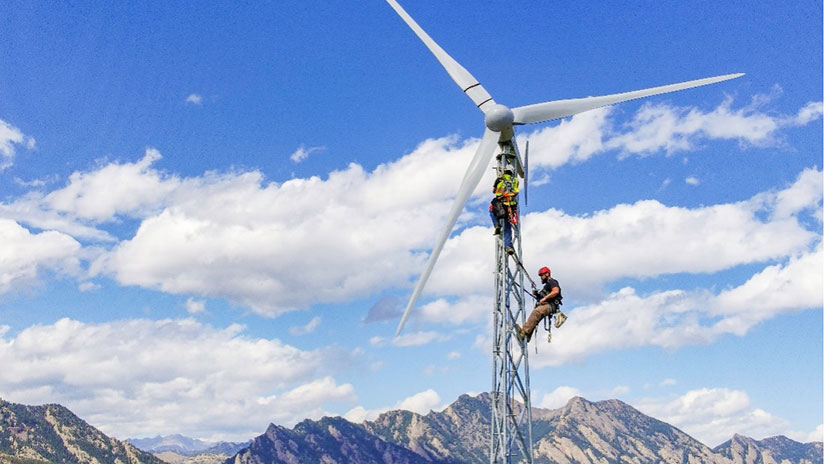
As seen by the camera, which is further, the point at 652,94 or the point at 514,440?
the point at 652,94

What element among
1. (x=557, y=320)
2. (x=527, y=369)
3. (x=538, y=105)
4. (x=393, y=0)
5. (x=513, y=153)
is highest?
(x=393, y=0)

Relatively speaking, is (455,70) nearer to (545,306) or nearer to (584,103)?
(584,103)

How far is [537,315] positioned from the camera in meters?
40.2

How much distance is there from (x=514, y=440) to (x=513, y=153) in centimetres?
1448

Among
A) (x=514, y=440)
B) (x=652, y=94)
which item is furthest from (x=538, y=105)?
(x=514, y=440)

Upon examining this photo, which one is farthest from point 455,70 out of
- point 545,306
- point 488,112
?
point 545,306

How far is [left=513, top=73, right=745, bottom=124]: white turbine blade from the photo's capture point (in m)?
45.2

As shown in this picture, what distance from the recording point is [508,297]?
132 feet

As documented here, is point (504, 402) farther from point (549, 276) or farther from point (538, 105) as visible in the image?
point (538, 105)

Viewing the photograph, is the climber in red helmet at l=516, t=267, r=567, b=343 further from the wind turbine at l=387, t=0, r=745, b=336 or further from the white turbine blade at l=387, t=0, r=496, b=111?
the white turbine blade at l=387, t=0, r=496, b=111

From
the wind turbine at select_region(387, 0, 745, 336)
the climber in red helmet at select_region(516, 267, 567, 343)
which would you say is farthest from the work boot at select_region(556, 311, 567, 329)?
the wind turbine at select_region(387, 0, 745, 336)

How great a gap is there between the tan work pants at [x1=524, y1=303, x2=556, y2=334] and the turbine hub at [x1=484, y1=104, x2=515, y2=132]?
941 cm

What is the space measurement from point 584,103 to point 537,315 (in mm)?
13239

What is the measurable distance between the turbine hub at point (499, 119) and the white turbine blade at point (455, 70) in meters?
2.07
